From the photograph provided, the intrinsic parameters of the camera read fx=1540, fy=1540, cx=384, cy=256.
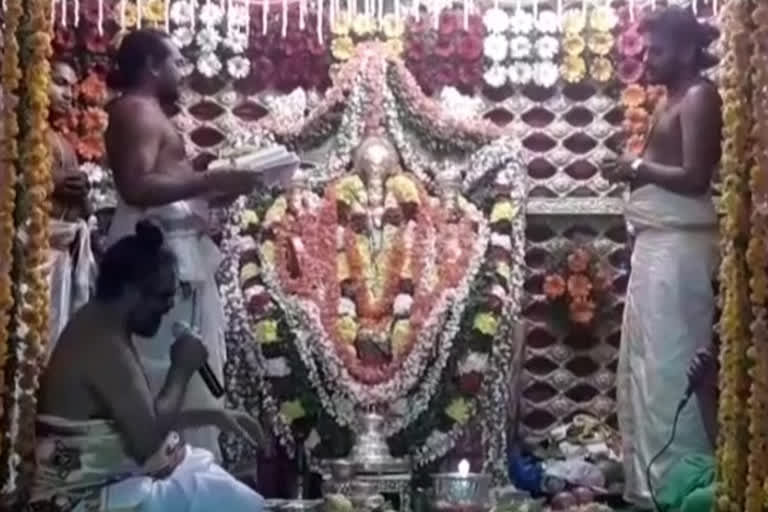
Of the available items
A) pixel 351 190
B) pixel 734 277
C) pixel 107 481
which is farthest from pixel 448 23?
pixel 107 481

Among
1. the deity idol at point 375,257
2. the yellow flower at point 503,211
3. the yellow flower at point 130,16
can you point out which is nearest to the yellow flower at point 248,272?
the deity idol at point 375,257

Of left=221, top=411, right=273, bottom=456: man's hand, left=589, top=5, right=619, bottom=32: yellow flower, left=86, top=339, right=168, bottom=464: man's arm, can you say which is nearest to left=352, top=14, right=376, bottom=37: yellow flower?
left=589, top=5, right=619, bottom=32: yellow flower

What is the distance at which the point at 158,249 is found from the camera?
477 centimetres

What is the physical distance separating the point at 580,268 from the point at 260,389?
5.22 ft

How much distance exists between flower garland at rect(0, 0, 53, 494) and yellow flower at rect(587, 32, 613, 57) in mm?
3021

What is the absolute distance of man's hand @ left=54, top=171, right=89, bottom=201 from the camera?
563cm

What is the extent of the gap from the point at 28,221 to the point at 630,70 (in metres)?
3.27

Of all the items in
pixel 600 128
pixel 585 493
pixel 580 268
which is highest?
pixel 600 128

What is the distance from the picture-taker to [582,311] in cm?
693

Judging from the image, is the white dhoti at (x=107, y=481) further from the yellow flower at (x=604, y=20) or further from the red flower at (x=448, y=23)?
the yellow flower at (x=604, y=20)

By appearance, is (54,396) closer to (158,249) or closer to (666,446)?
(158,249)

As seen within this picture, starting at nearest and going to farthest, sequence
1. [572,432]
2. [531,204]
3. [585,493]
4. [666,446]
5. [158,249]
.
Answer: [158,249] < [666,446] < [585,493] < [572,432] < [531,204]

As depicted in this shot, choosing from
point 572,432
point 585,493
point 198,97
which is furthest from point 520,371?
point 198,97

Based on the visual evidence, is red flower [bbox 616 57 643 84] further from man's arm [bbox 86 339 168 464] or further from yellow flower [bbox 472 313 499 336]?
man's arm [bbox 86 339 168 464]
